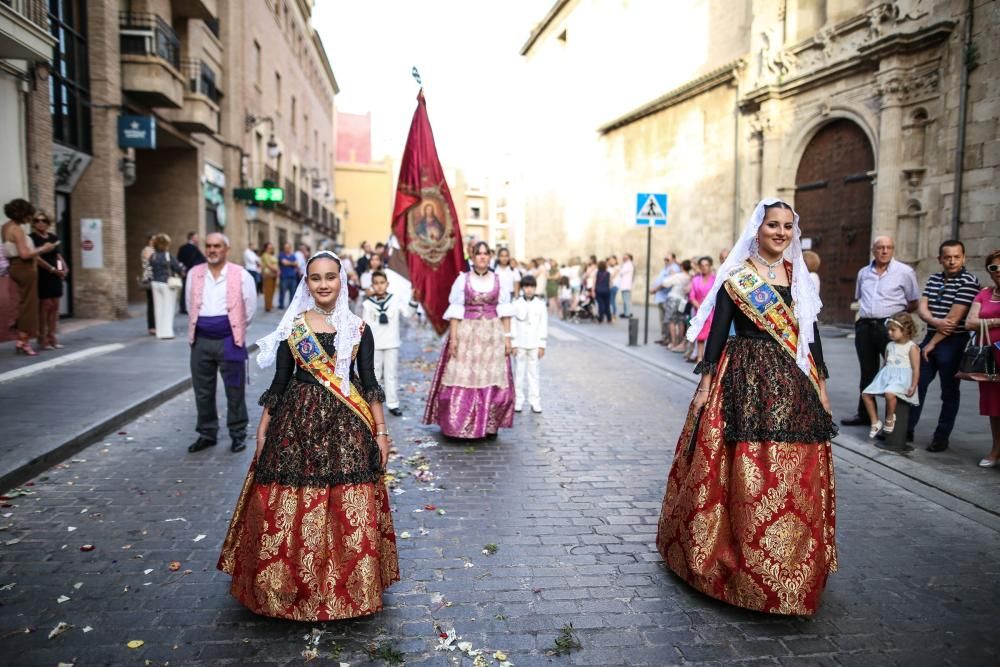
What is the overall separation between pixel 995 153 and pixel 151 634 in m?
13.9

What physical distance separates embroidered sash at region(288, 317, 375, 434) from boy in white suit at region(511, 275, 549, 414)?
16.4 ft

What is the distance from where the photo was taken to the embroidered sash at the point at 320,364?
338 cm

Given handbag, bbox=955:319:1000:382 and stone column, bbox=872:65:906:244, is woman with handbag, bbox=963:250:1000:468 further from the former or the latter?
stone column, bbox=872:65:906:244

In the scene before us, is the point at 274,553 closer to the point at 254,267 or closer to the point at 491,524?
the point at 491,524

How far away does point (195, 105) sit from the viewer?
1867 cm

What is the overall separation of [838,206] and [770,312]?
47.8ft

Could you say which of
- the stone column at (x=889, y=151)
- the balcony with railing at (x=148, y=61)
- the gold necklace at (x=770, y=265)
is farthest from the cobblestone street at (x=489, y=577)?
the balcony with railing at (x=148, y=61)

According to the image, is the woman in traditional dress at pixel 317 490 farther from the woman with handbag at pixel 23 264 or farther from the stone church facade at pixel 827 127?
the stone church facade at pixel 827 127

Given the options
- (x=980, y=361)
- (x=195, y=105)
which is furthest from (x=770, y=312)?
(x=195, y=105)

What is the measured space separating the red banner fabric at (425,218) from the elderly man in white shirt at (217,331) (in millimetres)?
1912

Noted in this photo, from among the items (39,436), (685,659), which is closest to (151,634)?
(685,659)

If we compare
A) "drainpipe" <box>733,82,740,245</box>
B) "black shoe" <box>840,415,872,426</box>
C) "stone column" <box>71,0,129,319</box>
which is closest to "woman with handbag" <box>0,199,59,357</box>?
"stone column" <box>71,0,129,319</box>

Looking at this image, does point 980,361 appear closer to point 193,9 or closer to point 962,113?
point 962,113

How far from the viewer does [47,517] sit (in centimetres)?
462
